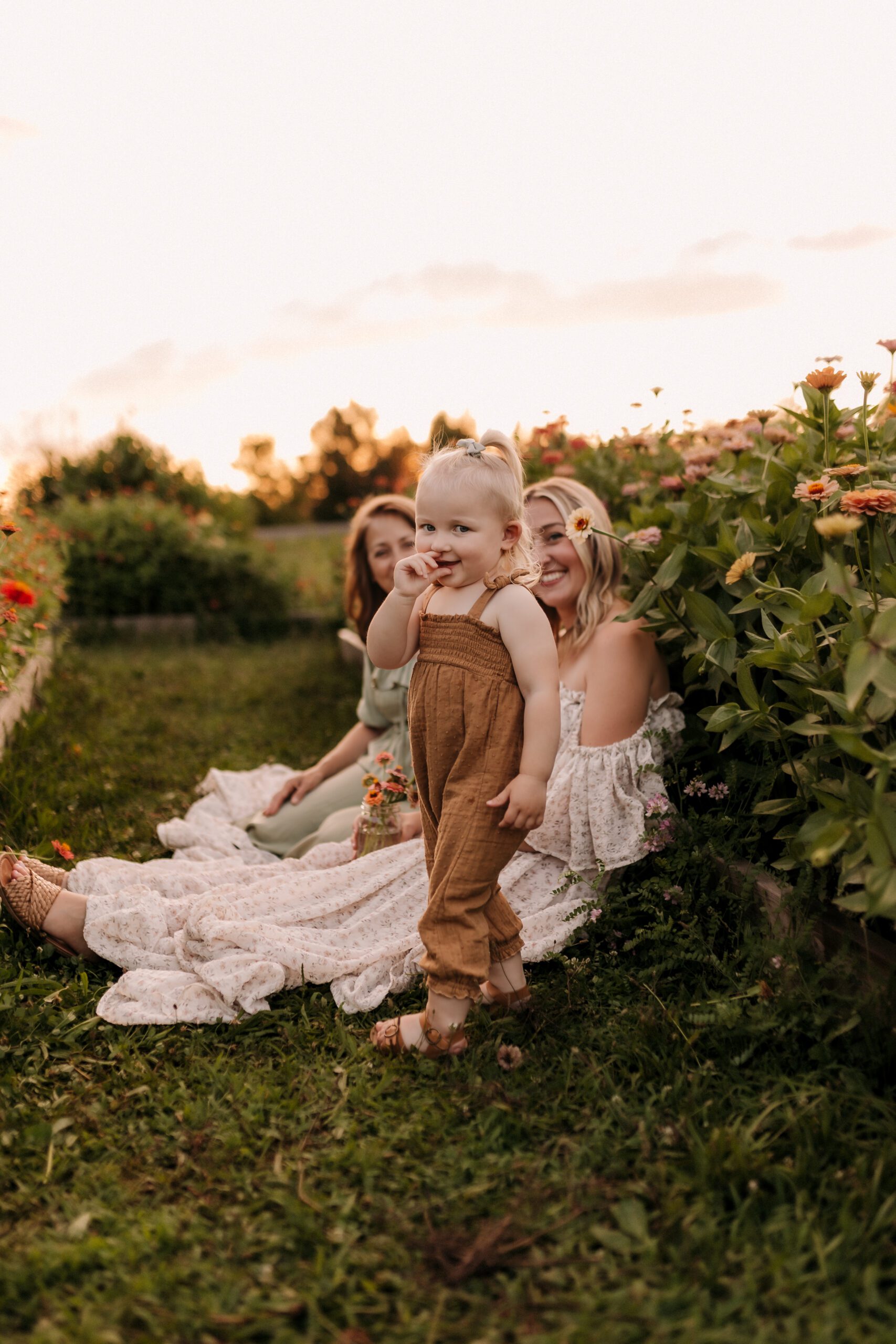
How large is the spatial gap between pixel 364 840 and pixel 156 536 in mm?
6938

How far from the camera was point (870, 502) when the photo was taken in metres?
1.88

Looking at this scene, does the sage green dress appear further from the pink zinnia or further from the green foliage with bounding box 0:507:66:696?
the pink zinnia

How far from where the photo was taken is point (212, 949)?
2580 millimetres

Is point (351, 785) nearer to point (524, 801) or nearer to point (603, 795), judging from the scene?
point (603, 795)

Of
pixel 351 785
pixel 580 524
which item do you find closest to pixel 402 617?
pixel 580 524

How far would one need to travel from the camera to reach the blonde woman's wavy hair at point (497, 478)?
2.00m

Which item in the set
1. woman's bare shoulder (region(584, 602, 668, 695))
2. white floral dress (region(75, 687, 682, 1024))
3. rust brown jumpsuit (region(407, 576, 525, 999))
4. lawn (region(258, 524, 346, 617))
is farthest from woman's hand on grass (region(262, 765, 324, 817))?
lawn (region(258, 524, 346, 617))

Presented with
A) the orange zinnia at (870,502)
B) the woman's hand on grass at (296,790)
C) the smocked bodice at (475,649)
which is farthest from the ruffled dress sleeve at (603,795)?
the woman's hand on grass at (296,790)

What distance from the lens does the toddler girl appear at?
200 centimetres

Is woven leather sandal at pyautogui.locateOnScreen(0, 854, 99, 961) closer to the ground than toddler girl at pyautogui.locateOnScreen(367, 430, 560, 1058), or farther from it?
closer to the ground

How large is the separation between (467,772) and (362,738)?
1.82m

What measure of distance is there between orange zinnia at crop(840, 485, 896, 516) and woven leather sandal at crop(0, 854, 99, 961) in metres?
2.27

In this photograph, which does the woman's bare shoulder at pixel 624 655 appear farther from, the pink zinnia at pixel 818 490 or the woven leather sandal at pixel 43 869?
the woven leather sandal at pixel 43 869

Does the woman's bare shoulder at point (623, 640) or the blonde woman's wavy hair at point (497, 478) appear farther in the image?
the woman's bare shoulder at point (623, 640)
